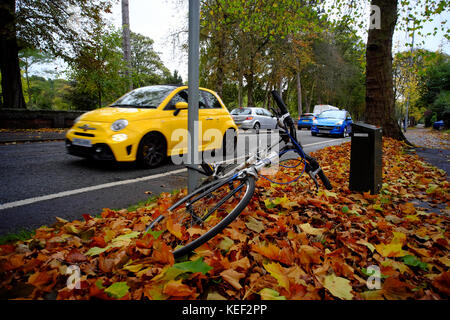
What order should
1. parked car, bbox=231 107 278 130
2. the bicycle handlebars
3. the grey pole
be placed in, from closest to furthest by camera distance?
1. the grey pole
2. the bicycle handlebars
3. parked car, bbox=231 107 278 130

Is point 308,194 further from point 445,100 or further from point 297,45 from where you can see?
point 445,100

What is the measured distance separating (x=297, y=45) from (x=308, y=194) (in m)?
23.4

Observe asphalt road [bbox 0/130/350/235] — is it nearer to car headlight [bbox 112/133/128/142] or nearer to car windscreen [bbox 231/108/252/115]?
car headlight [bbox 112/133/128/142]

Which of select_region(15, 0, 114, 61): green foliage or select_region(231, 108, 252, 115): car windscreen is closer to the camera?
select_region(15, 0, 114, 61): green foliage

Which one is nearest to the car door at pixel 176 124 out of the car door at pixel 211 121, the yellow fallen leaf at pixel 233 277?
the car door at pixel 211 121

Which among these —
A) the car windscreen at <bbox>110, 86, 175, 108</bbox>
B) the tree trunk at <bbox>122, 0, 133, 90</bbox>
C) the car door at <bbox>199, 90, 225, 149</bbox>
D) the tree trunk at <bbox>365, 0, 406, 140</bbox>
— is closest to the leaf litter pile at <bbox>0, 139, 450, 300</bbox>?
the car windscreen at <bbox>110, 86, 175, 108</bbox>

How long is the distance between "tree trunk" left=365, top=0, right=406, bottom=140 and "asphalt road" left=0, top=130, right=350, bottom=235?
258 inches

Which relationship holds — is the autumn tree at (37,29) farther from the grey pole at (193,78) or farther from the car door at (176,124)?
the grey pole at (193,78)

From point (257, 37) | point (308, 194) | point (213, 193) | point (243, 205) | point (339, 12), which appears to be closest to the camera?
point (243, 205)

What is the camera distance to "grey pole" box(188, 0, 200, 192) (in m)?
2.24

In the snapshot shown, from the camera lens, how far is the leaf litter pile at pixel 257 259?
4.66 feet

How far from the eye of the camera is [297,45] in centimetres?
2312

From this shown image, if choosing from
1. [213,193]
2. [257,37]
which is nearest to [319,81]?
[257,37]

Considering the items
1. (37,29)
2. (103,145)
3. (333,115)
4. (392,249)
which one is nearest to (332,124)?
(333,115)
